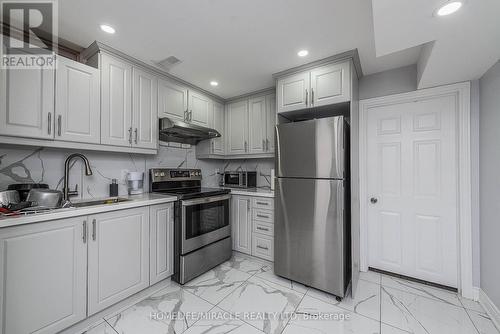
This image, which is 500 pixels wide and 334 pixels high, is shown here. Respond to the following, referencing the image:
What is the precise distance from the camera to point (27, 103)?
1500 mm

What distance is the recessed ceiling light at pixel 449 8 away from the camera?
1053 millimetres

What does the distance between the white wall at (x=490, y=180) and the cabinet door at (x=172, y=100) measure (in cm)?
301

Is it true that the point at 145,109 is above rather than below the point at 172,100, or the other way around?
below

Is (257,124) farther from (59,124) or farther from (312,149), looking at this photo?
(59,124)

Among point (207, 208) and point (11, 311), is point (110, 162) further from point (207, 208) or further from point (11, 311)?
point (11, 311)

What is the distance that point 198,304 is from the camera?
182 centimetres

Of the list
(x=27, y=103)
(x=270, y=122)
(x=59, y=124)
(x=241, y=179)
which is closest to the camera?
(x=27, y=103)

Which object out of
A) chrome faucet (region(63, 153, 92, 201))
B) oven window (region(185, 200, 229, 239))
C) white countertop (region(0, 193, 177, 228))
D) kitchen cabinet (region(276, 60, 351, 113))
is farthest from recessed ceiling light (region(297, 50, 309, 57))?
chrome faucet (region(63, 153, 92, 201))

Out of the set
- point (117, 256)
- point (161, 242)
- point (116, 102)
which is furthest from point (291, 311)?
point (116, 102)

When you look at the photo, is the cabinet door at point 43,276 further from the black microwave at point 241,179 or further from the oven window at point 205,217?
the black microwave at point 241,179

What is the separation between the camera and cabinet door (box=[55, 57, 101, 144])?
5.43 feet

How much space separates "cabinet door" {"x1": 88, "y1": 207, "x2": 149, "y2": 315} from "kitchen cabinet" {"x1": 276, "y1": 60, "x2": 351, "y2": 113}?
6.22ft

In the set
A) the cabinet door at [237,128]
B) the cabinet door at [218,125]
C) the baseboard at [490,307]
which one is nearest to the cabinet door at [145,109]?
the cabinet door at [218,125]

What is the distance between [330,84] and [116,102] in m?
2.15
